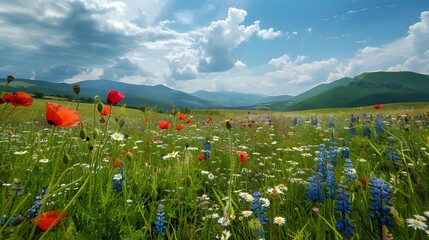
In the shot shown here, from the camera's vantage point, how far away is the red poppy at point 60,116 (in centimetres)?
141

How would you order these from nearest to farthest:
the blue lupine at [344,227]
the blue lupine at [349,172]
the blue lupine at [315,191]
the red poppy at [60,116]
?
the red poppy at [60,116]
the blue lupine at [344,227]
the blue lupine at [349,172]
the blue lupine at [315,191]

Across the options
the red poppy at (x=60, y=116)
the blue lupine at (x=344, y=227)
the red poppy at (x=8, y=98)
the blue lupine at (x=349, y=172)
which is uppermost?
the red poppy at (x=8, y=98)

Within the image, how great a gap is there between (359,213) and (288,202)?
728 mm

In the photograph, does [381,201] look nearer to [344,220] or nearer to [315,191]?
[344,220]

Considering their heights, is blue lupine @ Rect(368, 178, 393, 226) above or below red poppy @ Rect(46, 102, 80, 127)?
below

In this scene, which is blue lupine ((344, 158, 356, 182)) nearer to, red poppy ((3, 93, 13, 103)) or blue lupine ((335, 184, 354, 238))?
blue lupine ((335, 184, 354, 238))

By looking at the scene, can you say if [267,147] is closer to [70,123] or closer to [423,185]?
[423,185]

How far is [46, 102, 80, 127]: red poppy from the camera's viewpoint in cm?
141

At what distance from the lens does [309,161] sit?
4.62 metres

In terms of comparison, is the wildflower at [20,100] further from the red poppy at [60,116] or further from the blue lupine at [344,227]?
the blue lupine at [344,227]

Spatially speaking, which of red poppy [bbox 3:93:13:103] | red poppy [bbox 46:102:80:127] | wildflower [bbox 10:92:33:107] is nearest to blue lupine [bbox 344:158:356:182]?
red poppy [bbox 46:102:80:127]

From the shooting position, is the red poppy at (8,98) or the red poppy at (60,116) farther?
the red poppy at (8,98)

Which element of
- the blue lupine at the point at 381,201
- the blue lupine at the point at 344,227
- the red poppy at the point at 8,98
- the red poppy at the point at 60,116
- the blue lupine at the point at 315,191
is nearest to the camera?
the red poppy at the point at 60,116

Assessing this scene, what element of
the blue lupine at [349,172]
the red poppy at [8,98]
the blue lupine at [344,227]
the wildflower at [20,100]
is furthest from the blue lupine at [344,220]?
the red poppy at [8,98]
